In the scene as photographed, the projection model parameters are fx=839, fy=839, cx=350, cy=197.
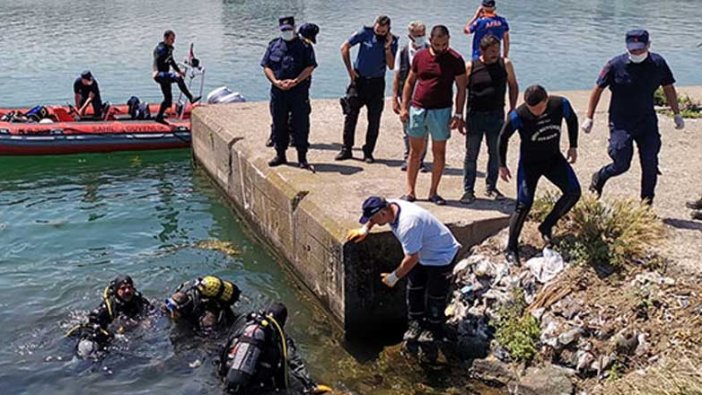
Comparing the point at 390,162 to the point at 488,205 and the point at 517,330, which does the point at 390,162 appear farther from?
the point at 517,330

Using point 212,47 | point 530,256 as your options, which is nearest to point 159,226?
point 530,256

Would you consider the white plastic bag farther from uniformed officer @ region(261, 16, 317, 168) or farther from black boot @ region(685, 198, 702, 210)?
uniformed officer @ region(261, 16, 317, 168)

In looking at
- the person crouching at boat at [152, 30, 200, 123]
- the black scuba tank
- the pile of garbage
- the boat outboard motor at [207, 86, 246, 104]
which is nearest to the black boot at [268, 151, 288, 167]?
the pile of garbage

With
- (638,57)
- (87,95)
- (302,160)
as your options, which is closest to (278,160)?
(302,160)

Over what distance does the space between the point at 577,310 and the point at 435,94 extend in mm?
2458

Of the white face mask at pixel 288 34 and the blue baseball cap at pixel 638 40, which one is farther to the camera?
the white face mask at pixel 288 34

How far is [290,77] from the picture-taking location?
9617mm

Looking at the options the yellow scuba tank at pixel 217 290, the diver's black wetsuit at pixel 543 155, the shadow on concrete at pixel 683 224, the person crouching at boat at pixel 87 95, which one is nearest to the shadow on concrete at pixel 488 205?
the diver's black wetsuit at pixel 543 155

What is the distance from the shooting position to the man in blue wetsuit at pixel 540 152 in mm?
7051

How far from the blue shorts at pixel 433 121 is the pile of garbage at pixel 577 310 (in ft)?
3.84

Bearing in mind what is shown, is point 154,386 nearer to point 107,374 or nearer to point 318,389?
point 107,374

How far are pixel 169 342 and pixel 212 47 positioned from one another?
23657 mm

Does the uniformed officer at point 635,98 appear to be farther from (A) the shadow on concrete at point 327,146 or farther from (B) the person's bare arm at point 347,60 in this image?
(A) the shadow on concrete at point 327,146

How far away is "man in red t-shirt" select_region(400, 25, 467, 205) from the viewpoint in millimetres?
7941
